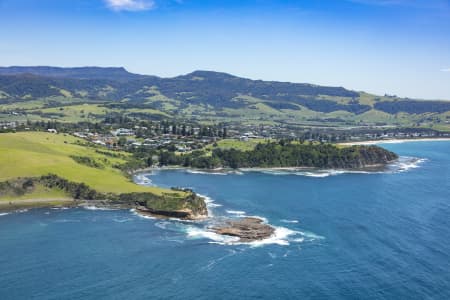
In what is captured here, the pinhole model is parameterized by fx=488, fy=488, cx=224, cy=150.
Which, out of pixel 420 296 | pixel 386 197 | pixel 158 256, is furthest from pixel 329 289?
pixel 386 197

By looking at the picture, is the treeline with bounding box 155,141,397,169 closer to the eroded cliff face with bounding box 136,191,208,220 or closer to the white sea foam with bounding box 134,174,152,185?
the white sea foam with bounding box 134,174,152,185

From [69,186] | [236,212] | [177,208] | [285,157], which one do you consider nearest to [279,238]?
[236,212]

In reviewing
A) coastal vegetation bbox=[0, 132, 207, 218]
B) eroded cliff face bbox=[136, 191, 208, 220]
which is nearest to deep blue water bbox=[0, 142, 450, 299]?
eroded cliff face bbox=[136, 191, 208, 220]

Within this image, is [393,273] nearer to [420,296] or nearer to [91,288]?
[420,296]

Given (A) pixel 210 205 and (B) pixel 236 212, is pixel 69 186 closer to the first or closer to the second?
(A) pixel 210 205

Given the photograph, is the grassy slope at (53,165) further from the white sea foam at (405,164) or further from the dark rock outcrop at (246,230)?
the white sea foam at (405,164)
